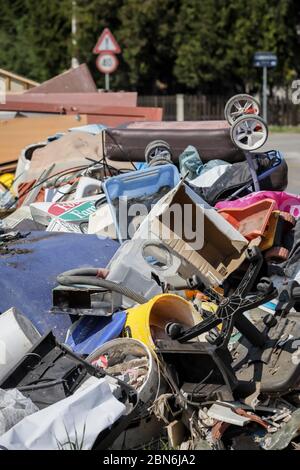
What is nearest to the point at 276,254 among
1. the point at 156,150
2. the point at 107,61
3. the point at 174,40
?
the point at 156,150

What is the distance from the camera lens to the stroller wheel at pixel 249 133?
252 inches

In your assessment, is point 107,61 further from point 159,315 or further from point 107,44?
point 159,315

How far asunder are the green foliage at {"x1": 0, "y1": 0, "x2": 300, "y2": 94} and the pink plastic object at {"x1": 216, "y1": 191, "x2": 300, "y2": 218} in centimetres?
2195

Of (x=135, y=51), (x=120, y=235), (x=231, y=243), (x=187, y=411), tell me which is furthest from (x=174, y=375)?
(x=135, y=51)

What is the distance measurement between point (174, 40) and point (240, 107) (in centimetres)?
2173

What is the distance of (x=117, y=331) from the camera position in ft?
15.0

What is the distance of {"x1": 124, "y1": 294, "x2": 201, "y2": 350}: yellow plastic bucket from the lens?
4398 mm

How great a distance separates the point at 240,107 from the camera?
22.7 feet

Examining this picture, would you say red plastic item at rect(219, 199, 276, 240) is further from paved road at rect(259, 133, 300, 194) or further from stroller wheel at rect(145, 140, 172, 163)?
stroller wheel at rect(145, 140, 172, 163)

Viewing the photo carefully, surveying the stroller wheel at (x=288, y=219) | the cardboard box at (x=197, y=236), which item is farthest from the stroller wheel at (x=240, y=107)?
the cardboard box at (x=197, y=236)

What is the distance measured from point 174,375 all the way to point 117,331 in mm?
555

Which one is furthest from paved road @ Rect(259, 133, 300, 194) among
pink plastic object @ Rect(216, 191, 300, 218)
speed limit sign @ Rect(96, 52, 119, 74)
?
speed limit sign @ Rect(96, 52, 119, 74)

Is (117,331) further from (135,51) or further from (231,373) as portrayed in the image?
(135,51)

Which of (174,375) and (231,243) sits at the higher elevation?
(231,243)
